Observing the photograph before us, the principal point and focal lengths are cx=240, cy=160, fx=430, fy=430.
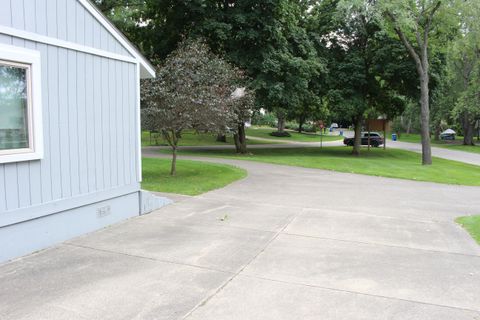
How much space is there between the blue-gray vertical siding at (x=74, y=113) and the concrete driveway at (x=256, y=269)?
2.77 ft

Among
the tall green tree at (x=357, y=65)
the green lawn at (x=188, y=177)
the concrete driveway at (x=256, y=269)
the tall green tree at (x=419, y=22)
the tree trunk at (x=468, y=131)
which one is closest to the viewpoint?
the concrete driveway at (x=256, y=269)

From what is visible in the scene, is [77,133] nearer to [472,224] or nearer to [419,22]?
[472,224]

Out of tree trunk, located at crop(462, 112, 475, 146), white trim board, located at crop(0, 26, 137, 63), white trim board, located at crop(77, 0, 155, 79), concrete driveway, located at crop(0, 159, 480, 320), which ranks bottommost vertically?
concrete driveway, located at crop(0, 159, 480, 320)

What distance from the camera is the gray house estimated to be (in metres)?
5.43

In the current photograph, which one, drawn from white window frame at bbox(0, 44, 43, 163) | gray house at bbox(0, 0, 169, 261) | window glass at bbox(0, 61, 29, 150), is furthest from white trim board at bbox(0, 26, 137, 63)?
window glass at bbox(0, 61, 29, 150)

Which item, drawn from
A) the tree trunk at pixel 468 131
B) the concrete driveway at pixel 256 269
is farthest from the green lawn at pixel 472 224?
the tree trunk at pixel 468 131

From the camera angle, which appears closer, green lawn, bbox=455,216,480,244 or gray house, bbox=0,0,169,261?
gray house, bbox=0,0,169,261

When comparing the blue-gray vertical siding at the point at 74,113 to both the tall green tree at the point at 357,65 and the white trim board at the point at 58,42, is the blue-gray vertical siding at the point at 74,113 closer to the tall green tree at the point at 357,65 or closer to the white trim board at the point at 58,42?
the white trim board at the point at 58,42

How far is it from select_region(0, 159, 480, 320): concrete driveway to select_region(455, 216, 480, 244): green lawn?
0.17 meters

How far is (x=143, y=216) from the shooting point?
7.93 m

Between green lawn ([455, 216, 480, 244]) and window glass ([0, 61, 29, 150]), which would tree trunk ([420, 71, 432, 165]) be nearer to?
green lawn ([455, 216, 480, 244])

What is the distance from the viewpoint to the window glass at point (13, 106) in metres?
5.38

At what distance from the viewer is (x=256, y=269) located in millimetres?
5195

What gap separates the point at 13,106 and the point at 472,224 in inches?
309
